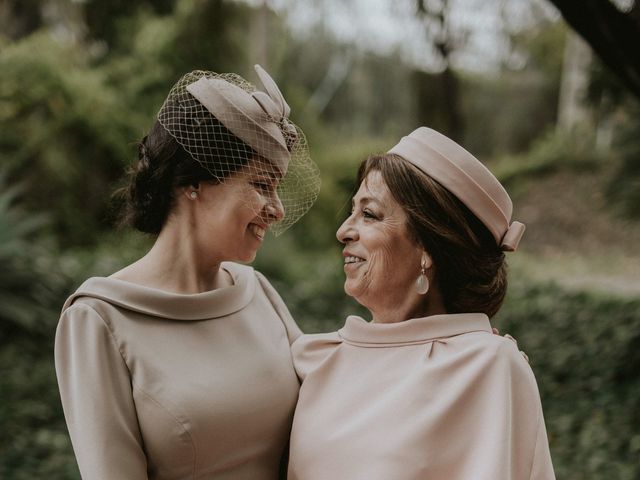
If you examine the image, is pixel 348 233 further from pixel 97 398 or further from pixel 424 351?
pixel 97 398

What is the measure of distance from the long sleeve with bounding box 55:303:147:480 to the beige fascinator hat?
3.04 ft

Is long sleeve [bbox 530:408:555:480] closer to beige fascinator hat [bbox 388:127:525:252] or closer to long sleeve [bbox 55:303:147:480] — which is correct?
beige fascinator hat [bbox 388:127:525:252]

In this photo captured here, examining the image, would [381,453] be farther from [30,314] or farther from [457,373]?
[30,314]

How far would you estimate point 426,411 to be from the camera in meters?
1.84

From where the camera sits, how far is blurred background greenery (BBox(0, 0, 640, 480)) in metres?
5.43

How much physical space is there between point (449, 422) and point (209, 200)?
0.87 m

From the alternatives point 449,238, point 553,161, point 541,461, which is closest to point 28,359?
point 449,238

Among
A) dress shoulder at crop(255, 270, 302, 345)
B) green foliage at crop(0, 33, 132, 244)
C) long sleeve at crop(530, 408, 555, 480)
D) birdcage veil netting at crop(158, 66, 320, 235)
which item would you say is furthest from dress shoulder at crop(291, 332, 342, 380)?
green foliage at crop(0, 33, 132, 244)

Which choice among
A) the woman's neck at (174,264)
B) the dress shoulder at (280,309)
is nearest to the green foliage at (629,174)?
the dress shoulder at (280,309)

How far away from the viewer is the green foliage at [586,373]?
189 inches

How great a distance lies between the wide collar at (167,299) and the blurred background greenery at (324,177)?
22.7 inches

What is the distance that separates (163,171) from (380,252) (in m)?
0.63

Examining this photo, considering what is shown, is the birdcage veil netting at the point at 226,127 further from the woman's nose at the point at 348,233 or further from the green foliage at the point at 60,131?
the green foliage at the point at 60,131

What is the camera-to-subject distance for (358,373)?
204 cm
